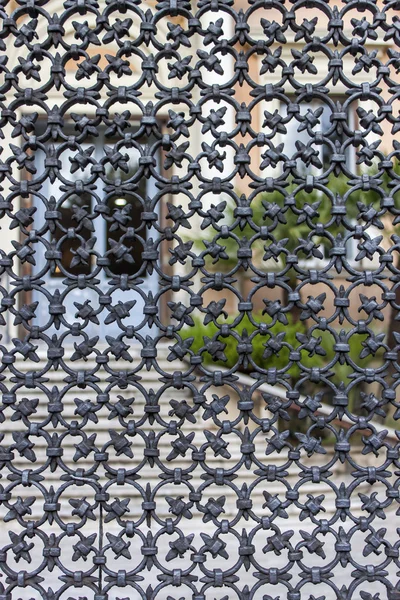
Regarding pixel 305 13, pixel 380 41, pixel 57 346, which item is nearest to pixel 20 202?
pixel 305 13

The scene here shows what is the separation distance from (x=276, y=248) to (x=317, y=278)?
20cm

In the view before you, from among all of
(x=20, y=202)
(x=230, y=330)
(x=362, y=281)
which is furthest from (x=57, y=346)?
(x=20, y=202)

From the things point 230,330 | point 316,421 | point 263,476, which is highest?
point 230,330

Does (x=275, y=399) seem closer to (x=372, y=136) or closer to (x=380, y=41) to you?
(x=372, y=136)

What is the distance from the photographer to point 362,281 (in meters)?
2.49

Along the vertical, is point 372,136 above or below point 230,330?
above

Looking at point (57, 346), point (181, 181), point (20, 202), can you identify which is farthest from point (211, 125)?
point (20, 202)

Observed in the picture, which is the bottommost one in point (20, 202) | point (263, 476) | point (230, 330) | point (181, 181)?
point (263, 476)

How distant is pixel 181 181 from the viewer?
2.46 meters

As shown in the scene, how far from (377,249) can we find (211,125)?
2.74 feet

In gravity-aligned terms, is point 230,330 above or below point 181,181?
below

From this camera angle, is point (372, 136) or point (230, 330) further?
point (372, 136)

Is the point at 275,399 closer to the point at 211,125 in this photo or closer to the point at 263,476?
the point at 263,476

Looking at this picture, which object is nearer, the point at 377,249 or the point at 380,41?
the point at 377,249
